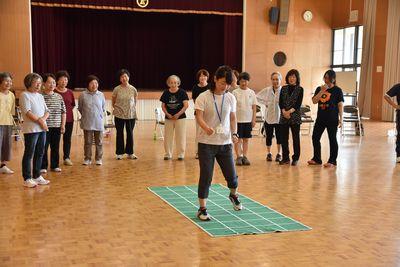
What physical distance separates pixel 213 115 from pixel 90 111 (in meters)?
3.39

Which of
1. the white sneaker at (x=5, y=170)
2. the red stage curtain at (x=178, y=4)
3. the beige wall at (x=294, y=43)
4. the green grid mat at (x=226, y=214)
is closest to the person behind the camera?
the green grid mat at (x=226, y=214)

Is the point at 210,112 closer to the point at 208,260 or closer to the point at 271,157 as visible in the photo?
the point at 208,260

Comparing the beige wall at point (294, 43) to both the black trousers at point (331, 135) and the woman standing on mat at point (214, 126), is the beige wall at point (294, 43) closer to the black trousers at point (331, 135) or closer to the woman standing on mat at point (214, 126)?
the black trousers at point (331, 135)

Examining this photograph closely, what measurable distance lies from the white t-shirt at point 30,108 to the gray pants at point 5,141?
0.88m

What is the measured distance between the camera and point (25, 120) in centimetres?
601

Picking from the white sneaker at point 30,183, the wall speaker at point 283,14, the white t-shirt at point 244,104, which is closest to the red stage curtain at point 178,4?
the wall speaker at point 283,14

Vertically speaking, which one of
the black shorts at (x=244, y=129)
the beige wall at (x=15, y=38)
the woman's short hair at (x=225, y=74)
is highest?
the beige wall at (x=15, y=38)

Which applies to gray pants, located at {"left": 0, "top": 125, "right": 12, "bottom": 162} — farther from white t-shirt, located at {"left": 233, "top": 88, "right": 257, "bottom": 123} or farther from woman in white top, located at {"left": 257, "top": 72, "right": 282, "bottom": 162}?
woman in white top, located at {"left": 257, "top": 72, "right": 282, "bottom": 162}

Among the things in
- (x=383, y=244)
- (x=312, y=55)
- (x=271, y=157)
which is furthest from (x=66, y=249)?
(x=312, y=55)

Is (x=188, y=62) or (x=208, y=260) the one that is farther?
(x=188, y=62)

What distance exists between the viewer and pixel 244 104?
7.77 meters

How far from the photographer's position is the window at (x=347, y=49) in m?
17.5

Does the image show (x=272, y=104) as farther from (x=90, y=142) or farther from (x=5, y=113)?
(x=5, y=113)

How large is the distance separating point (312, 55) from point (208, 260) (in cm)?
1543
